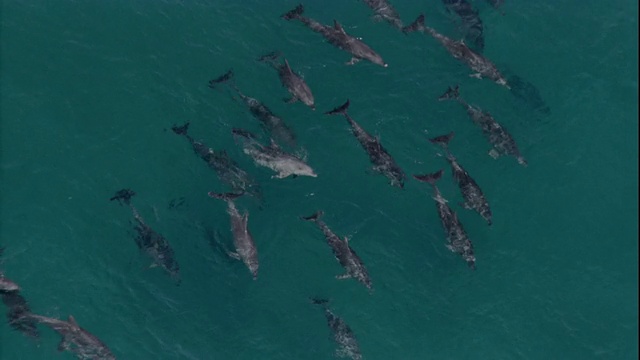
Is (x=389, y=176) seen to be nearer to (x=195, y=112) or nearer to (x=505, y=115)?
(x=505, y=115)

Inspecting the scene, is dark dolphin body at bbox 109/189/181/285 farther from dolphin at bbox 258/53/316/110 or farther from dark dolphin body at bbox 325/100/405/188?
dark dolphin body at bbox 325/100/405/188

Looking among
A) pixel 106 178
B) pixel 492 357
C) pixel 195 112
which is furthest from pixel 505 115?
pixel 106 178

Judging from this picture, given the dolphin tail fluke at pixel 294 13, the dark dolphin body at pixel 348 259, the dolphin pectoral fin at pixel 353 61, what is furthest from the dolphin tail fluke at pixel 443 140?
the dolphin tail fluke at pixel 294 13

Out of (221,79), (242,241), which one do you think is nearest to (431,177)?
(242,241)

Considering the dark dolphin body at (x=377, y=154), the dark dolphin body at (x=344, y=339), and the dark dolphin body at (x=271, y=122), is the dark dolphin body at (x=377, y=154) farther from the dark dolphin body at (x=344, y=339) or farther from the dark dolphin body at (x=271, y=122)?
the dark dolphin body at (x=344, y=339)

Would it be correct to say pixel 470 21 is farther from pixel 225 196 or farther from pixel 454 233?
pixel 225 196

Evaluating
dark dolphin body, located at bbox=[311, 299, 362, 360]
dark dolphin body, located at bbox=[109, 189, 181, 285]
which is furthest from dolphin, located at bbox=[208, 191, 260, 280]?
dark dolphin body, located at bbox=[311, 299, 362, 360]
